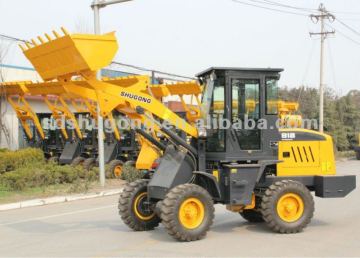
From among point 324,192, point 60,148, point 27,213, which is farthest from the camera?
point 60,148

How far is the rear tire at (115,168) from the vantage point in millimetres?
19109

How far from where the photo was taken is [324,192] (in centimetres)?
909

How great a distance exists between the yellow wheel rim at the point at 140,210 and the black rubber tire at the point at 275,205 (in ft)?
6.73

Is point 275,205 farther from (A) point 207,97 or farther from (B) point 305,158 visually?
(A) point 207,97

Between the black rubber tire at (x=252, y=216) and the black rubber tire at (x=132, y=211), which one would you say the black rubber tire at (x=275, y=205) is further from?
the black rubber tire at (x=132, y=211)

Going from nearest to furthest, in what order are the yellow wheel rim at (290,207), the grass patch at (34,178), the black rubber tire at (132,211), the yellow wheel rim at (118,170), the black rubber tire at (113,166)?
the yellow wheel rim at (290,207) < the black rubber tire at (132,211) < the grass patch at (34,178) < the black rubber tire at (113,166) < the yellow wheel rim at (118,170)

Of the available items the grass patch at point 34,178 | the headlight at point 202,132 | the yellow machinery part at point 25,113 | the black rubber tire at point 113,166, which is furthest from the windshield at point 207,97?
the yellow machinery part at point 25,113

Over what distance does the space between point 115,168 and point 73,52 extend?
11.9 meters

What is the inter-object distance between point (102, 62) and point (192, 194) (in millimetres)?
2541

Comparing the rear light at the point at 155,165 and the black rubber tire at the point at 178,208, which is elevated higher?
the rear light at the point at 155,165

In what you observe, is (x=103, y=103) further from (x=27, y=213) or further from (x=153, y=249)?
(x=27, y=213)

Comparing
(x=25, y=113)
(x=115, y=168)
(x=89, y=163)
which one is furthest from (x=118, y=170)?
(x=25, y=113)

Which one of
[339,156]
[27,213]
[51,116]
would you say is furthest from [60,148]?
[339,156]

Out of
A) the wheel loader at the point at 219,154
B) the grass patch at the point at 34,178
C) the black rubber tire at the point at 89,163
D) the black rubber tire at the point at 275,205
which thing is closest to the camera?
the wheel loader at the point at 219,154
